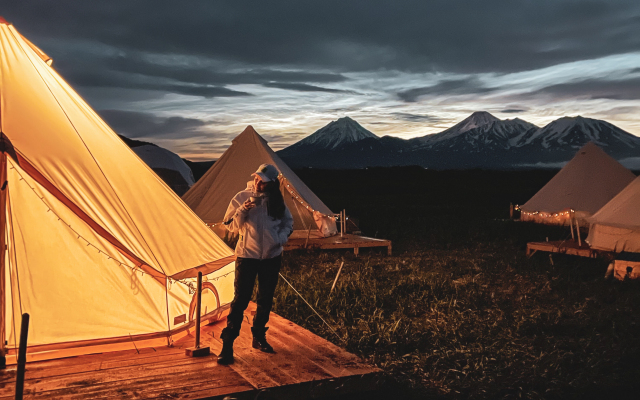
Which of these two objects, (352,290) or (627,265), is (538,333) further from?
(627,265)

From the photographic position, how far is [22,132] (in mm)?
4766

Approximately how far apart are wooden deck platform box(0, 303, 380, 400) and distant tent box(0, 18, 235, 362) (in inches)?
11.9

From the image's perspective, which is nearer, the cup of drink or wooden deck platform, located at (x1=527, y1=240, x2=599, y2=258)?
the cup of drink

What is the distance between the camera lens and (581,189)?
55.4ft

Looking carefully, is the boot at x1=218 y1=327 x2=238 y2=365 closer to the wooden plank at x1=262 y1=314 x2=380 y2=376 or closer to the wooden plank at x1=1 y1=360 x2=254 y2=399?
the wooden plank at x1=1 y1=360 x2=254 y2=399

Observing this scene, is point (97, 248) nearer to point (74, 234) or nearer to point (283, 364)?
point (74, 234)

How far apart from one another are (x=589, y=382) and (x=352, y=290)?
359 cm

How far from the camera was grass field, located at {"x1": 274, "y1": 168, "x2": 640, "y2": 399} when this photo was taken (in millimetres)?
5176

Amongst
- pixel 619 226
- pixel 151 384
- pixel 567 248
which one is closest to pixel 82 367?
pixel 151 384

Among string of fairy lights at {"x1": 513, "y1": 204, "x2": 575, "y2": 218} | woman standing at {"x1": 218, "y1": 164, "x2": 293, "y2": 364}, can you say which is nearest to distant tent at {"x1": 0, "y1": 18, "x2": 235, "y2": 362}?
woman standing at {"x1": 218, "y1": 164, "x2": 293, "y2": 364}

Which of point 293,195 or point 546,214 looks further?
point 546,214

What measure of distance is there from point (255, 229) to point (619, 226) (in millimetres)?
8352

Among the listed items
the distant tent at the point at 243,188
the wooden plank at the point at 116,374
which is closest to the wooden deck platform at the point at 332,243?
the distant tent at the point at 243,188

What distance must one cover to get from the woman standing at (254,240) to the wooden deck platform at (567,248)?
25.7ft
